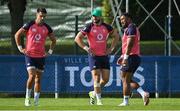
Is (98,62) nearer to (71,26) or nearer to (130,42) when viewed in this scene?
(130,42)

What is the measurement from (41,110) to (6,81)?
7571mm

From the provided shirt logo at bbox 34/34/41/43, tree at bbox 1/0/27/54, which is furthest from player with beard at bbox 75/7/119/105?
tree at bbox 1/0/27/54

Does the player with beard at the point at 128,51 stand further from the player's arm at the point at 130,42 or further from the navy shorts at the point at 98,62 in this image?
the navy shorts at the point at 98,62

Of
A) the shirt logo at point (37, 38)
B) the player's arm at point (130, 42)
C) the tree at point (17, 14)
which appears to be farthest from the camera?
the tree at point (17, 14)

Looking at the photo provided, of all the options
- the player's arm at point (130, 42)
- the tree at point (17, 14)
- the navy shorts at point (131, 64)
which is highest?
the tree at point (17, 14)

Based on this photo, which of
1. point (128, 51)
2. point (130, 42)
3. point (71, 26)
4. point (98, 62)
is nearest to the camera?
point (130, 42)

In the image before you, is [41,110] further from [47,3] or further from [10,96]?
[47,3]

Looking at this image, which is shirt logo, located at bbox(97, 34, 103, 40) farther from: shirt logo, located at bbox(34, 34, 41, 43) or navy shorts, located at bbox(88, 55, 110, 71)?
shirt logo, located at bbox(34, 34, 41, 43)

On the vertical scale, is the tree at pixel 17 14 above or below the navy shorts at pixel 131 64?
above

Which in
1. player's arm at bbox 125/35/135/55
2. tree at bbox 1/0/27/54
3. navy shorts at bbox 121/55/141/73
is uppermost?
tree at bbox 1/0/27/54

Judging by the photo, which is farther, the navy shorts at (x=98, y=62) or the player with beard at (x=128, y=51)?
the navy shorts at (x=98, y=62)

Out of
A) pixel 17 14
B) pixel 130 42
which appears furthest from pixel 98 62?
pixel 17 14

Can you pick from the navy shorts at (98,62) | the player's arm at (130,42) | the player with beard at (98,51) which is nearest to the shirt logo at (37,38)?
the player with beard at (98,51)

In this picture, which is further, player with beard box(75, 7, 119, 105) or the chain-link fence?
the chain-link fence
